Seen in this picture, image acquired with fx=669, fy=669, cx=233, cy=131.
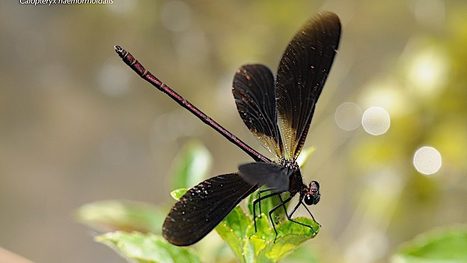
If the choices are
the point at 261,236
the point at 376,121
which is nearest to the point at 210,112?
the point at 376,121

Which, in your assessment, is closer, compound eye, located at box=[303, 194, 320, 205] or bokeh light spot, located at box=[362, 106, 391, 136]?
compound eye, located at box=[303, 194, 320, 205]

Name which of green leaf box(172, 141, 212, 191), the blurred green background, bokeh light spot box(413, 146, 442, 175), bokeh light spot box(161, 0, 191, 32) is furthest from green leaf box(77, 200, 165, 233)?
bokeh light spot box(161, 0, 191, 32)

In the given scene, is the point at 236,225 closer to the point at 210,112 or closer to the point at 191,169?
the point at 191,169

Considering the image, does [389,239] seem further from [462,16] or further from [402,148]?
[462,16]

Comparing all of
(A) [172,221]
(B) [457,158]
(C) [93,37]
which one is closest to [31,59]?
(C) [93,37]

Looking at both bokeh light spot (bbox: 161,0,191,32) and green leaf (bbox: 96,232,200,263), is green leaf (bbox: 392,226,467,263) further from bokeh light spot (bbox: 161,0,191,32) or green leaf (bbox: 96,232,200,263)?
bokeh light spot (bbox: 161,0,191,32)
